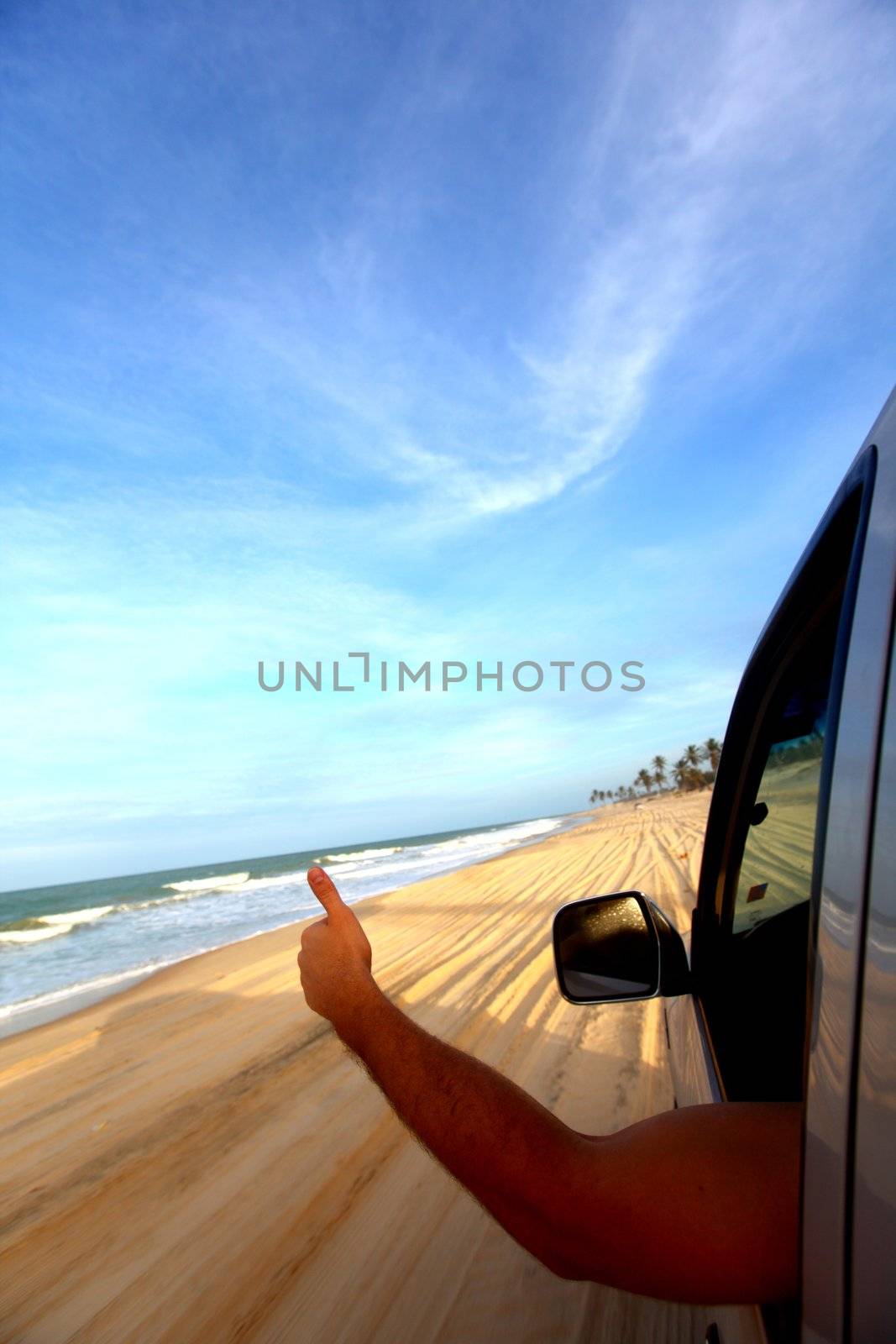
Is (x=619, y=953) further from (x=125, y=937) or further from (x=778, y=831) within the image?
(x=125, y=937)

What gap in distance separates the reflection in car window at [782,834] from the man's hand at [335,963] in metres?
0.95

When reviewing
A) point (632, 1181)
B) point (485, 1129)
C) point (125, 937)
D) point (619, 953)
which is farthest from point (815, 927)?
point (125, 937)

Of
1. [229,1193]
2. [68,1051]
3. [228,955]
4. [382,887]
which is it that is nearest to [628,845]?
[382,887]

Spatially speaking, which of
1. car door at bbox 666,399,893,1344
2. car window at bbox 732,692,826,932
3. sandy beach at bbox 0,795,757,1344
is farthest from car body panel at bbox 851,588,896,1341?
sandy beach at bbox 0,795,757,1344

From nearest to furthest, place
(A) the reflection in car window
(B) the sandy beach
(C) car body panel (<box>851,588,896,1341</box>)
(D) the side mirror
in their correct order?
(C) car body panel (<box>851,588,896,1341</box>) < (A) the reflection in car window < (D) the side mirror < (B) the sandy beach

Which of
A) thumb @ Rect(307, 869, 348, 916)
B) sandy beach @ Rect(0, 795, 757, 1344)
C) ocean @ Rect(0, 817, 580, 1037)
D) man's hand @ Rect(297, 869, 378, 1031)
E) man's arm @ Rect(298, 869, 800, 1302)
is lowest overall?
ocean @ Rect(0, 817, 580, 1037)

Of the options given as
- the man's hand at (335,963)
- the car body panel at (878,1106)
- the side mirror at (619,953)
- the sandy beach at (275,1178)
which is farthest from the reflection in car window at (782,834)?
the sandy beach at (275,1178)

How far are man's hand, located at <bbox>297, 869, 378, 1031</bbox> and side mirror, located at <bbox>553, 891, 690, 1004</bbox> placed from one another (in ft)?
2.30

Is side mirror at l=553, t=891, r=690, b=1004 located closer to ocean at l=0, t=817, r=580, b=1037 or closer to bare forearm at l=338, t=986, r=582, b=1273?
bare forearm at l=338, t=986, r=582, b=1273

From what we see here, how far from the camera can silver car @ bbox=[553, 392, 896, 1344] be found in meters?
0.65

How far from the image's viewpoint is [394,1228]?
2656 millimetres

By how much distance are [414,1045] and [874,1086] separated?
82cm

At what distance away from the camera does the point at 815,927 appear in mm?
812

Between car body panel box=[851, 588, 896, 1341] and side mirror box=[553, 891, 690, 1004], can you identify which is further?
side mirror box=[553, 891, 690, 1004]
